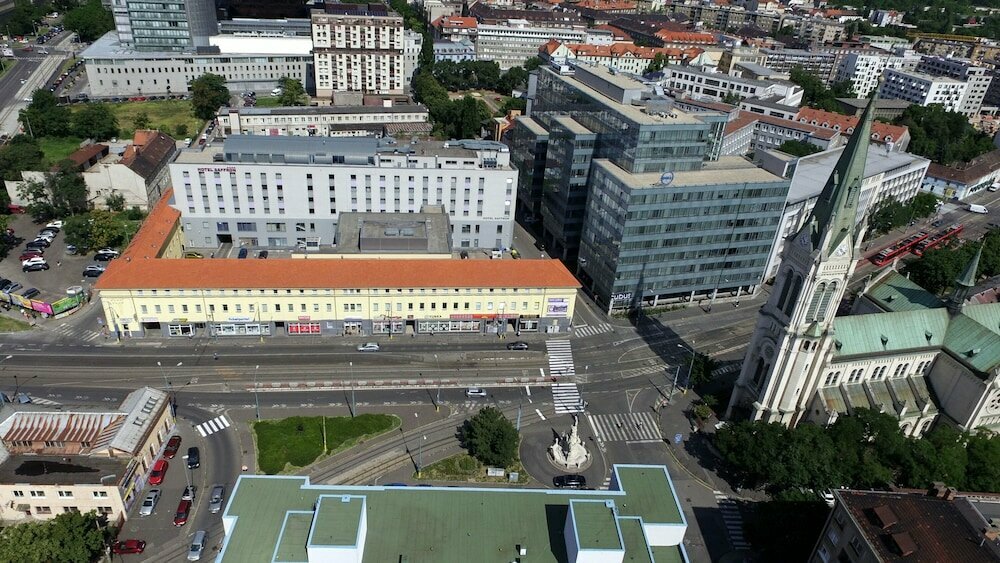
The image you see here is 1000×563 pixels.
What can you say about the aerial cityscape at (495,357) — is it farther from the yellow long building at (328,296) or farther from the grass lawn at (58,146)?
the grass lawn at (58,146)

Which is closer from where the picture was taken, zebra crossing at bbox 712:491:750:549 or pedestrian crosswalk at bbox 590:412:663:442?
zebra crossing at bbox 712:491:750:549

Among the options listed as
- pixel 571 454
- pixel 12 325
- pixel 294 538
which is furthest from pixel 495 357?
pixel 12 325

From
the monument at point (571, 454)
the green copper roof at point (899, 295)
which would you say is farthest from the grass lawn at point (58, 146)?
the green copper roof at point (899, 295)

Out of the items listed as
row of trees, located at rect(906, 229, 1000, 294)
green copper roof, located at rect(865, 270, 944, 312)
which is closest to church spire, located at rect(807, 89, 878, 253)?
green copper roof, located at rect(865, 270, 944, 312)

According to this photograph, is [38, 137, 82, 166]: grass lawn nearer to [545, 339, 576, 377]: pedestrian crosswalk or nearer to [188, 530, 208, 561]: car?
[188, 530, 208, 561]: car

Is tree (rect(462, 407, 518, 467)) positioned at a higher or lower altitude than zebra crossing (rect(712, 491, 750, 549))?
higher

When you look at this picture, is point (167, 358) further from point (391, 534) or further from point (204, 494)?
point (391, 534)

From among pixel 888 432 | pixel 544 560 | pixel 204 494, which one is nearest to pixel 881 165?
pixel 888 432

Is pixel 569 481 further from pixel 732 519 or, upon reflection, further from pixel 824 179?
pixel 824 179
